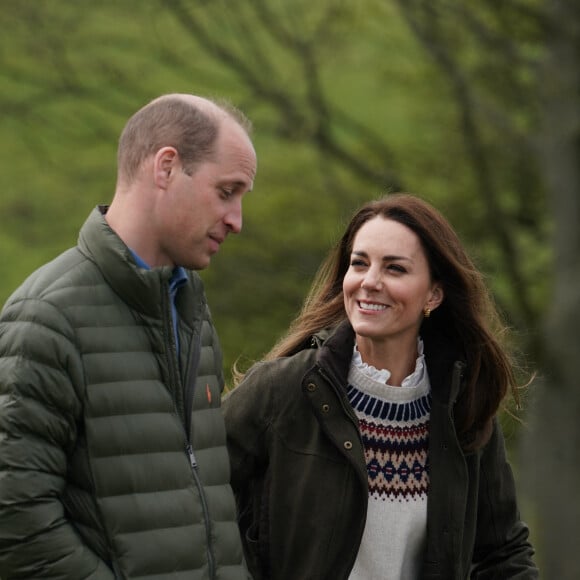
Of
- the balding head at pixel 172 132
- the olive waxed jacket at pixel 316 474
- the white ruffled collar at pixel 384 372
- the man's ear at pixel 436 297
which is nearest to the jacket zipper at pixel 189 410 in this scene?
the balding head at pixel 172 132

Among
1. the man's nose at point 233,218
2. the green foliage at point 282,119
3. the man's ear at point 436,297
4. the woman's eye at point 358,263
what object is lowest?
the man's nose at point 233,218

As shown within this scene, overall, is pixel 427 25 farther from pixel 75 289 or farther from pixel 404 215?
pixel 75 289

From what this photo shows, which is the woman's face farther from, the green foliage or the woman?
the green foliage

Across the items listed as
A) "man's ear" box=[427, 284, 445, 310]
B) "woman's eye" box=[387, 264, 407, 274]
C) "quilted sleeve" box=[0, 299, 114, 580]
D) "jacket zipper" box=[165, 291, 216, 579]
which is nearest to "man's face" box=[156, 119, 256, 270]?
"jacket zipper" box=[165, 291, 216, 579]

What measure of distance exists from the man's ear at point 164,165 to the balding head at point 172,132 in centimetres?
2

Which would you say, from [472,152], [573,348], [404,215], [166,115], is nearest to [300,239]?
[472,152]

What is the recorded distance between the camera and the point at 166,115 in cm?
364

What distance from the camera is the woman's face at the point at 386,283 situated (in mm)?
4332

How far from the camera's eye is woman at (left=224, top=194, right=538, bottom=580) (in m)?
4.23

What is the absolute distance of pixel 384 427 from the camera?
14.3 feet

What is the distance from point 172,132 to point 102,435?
0.78 m

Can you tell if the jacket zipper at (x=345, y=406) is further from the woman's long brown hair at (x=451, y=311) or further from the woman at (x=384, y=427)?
the woman's long brown hair at (x=451, y=311)

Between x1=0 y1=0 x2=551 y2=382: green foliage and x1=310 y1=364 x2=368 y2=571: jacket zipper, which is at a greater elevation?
x1=0 y1=0 x2=551 y2=382: green foliage

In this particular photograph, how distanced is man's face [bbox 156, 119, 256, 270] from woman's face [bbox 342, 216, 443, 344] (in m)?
0.74
